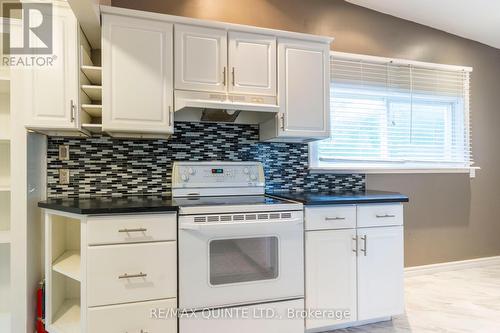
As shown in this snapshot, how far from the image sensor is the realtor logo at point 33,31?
183 cm

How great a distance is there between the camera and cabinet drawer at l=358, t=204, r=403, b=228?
2.12 meters

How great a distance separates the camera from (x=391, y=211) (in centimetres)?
220

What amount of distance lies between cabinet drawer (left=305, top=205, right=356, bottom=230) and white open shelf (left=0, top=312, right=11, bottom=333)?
2024 mm

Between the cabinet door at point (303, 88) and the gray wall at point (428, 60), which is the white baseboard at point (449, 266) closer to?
the gray wall at point (428, 60)

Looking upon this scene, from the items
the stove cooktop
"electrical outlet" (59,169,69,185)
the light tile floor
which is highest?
"electrical outlet" (59,169,69,185)

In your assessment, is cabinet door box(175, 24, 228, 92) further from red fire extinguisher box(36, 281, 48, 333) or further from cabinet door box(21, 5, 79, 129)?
red fire extinguisher box(36, 281, 48, 333)

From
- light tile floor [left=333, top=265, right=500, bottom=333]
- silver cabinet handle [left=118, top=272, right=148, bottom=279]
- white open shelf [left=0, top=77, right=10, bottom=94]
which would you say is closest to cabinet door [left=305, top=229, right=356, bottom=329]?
light tile floor [left=333, top=265, right=500, bottom=333]

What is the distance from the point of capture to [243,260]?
6.20 ft

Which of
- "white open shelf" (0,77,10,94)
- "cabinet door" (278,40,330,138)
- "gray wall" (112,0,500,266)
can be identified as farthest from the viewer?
"gray wall" (112,0,500,266)

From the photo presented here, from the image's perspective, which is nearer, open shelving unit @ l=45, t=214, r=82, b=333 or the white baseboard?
open shelving unit @ l=45, t=214, r=82, b=333

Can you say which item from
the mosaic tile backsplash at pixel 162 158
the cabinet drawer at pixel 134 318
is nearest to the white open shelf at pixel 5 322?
the cabinet drawer at pixel 134 318

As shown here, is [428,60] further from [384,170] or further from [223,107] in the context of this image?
[223,107]

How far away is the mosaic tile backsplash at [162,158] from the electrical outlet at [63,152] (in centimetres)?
2

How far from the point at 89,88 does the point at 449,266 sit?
371 cm
